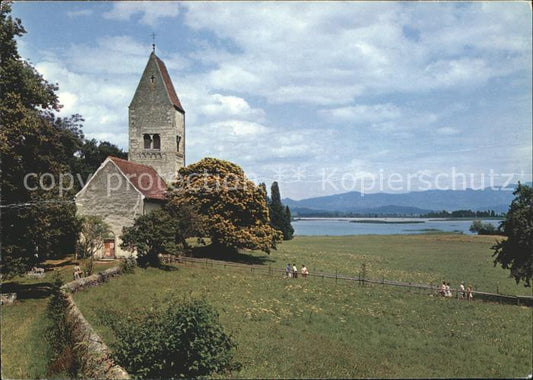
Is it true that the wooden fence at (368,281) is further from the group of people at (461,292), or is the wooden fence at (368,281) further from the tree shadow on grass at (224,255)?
the tree shadow on grass at (224,255)

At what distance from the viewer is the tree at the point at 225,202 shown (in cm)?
4009

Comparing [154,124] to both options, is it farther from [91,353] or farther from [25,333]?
[91,353]

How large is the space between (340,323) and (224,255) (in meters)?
25.7

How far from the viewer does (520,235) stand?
2655 centimetres

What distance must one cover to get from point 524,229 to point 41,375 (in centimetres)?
2687

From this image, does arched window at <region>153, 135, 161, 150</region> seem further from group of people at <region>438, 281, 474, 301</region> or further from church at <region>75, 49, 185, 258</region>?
group of people at <region>438, 281, 474, 301</region>

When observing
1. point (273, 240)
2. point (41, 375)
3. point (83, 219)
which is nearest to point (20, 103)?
point (41, 375)

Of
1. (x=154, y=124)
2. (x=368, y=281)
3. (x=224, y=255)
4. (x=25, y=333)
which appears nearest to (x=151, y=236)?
(x=224, y=255)

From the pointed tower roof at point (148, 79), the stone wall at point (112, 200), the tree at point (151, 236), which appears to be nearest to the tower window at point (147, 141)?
the pointed tower roof at point (148, 79)

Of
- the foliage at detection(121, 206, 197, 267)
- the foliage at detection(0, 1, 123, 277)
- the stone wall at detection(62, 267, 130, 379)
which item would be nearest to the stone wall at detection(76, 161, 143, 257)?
the foliage at detection(121, 206, 197, 267)

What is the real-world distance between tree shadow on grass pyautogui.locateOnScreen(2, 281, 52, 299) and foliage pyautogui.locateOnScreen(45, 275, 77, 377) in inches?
110

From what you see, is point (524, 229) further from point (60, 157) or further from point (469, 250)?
point (469, 250)

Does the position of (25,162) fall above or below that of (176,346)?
above

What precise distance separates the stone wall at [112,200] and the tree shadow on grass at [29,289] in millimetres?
11707
